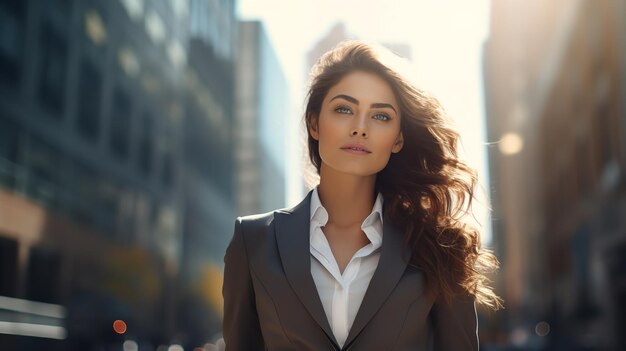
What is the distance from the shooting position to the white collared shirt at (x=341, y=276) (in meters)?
3.13

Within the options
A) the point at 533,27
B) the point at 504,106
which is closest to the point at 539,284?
the point at 533,27

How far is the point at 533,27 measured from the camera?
65.4 m

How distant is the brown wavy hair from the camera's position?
3236 millimetres

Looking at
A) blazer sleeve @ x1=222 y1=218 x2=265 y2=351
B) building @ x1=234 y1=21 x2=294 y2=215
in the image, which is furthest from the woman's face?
building @ x1=234 y1=21 x2=294 y2=215

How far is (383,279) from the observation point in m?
3.09

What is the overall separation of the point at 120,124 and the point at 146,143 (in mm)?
5497

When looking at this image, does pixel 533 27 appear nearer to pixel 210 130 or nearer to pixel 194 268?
pixel 210 130

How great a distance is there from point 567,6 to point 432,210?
41.9 metres

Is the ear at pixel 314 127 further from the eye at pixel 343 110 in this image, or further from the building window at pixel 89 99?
the building window at pixel 89 99

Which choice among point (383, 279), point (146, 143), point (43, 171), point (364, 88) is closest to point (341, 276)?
point (383, 279)

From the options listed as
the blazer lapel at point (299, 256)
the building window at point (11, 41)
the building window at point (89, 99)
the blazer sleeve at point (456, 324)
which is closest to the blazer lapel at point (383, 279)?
the blazer lapel at point (299, 256)

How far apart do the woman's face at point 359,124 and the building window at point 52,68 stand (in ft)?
96.5

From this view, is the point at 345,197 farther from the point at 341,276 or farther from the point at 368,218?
the point at 341,276

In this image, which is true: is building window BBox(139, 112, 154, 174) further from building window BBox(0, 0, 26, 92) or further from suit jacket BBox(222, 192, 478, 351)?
suit jacket BBox(222, 192, 478, 351)
